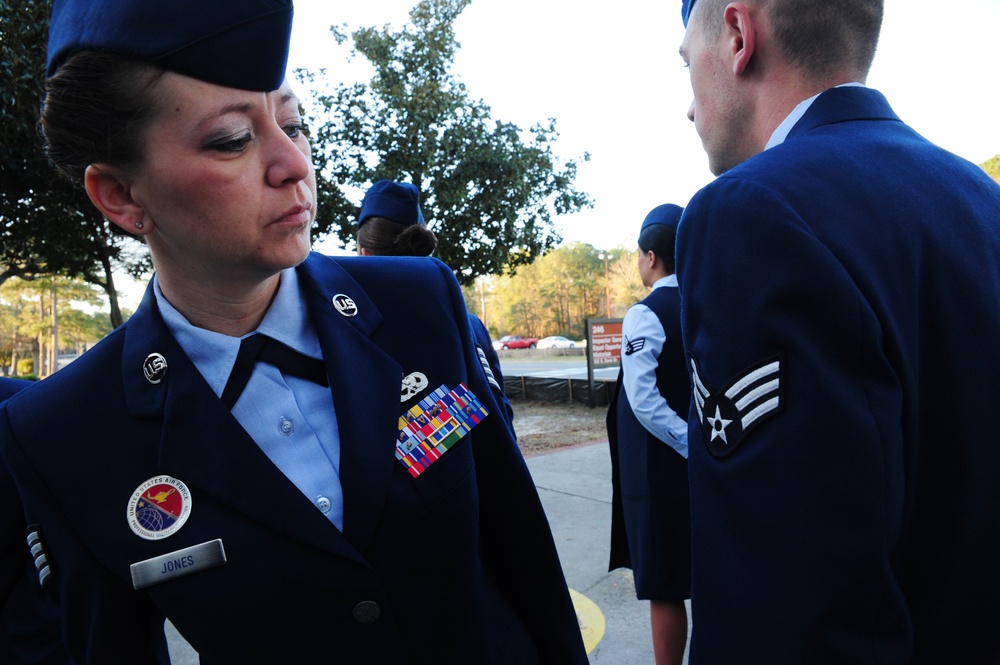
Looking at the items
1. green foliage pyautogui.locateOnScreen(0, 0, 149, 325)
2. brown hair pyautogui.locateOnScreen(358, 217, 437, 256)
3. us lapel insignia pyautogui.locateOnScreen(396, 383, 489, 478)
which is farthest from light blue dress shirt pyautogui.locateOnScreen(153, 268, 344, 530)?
green foliage pyautogui.locateOnScreen(0, 0, 149, 325)

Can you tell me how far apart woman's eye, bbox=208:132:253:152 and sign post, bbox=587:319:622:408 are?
1154 cm

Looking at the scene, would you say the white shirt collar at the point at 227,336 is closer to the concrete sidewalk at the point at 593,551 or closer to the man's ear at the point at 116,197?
the man's ear at the point at 116,197

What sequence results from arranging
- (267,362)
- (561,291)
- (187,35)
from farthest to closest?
(561,291)
(267,362)
(187,35)

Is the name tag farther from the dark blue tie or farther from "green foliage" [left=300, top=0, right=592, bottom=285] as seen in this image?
"green foliage" [left=300, top=0, right=592, bottom=285]

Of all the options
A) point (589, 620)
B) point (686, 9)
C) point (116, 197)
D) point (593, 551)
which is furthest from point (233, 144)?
point (593, 551)

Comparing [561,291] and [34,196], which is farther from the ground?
[34,196]

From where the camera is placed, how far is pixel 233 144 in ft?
3.56

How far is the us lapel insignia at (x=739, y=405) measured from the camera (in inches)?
35.8

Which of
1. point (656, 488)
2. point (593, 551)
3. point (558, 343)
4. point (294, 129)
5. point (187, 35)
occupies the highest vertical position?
point (187, 35)

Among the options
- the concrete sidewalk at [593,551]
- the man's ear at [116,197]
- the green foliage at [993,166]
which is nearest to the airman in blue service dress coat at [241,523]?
the man's ear at [116,197]

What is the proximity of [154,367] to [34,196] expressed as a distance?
9.43 meters

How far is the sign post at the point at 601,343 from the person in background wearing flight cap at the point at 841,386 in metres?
11.4

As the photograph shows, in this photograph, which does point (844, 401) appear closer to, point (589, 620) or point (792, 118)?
point (792, 118)

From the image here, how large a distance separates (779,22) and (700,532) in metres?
0.89
